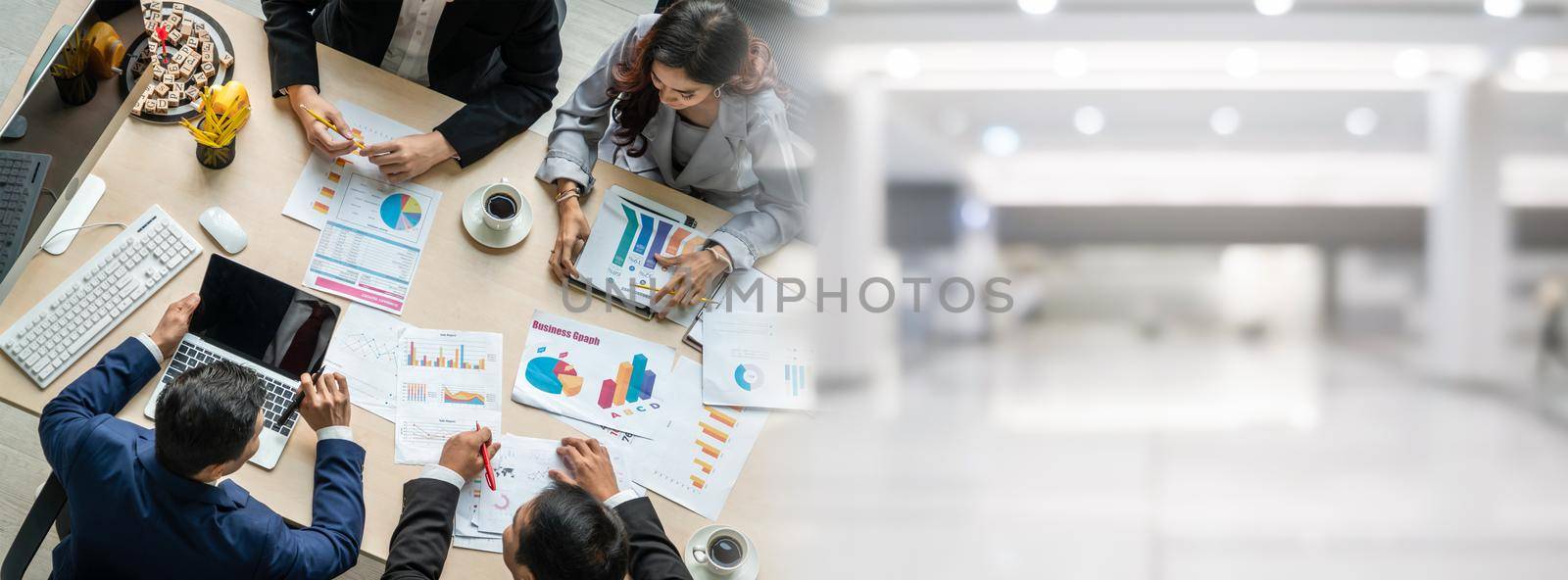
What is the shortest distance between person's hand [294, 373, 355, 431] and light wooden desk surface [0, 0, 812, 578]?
0.07 feet

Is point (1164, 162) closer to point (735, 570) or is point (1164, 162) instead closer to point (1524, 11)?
point (1524, 11)

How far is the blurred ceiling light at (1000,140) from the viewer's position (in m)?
0.64

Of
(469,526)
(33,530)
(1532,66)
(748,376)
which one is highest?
(1532,66)

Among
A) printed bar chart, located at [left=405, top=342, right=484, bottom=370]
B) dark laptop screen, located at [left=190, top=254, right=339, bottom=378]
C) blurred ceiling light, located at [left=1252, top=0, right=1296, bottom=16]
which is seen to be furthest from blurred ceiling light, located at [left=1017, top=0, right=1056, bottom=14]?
dark laptop screen, located at [left=190, top=254, right=339, bottom=378]

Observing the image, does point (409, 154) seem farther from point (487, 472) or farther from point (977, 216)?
point (977, 216)

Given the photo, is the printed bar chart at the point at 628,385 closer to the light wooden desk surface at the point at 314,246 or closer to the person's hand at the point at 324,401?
the light wooden desk surface at the point at 314,246

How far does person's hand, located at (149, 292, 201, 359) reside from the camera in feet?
2.19

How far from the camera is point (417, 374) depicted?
70 cm

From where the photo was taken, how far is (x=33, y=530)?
62cm

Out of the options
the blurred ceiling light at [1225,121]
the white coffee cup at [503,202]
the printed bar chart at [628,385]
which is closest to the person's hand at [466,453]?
the printed bar chart at [628,385]

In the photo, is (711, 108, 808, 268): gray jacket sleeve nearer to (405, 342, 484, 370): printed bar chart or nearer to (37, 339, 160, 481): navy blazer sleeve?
(405, 342, 484, 370): printed bar chart

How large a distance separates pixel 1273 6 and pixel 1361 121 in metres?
0.16

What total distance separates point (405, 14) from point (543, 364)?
50 cm

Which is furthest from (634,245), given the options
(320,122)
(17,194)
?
(17,194)
